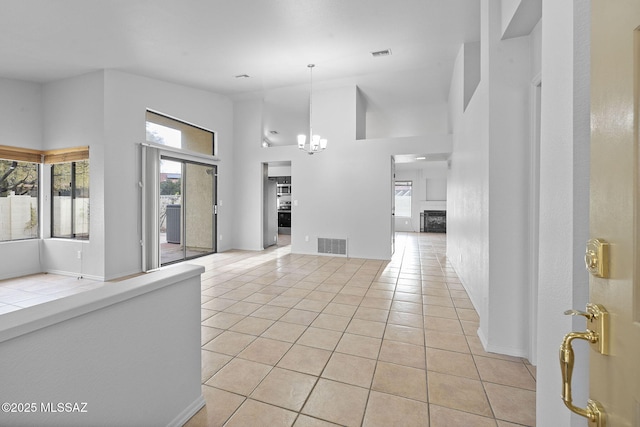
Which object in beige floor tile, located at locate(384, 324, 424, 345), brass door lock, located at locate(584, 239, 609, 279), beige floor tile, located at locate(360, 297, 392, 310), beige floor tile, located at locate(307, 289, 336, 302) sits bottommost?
beige floor tile, located at locate(384, 324, 424, 345)

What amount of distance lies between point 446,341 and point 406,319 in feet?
1.64

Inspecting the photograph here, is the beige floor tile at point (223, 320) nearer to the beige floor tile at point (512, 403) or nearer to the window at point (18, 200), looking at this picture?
the beige floor tile at point (512, 403)

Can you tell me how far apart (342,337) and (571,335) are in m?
2.06

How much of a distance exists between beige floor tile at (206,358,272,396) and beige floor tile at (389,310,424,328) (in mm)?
1422

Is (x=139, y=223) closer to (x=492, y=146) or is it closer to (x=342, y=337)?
(x=342, y=337)

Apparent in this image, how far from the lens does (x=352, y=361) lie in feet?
6.94

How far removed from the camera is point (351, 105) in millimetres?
5895

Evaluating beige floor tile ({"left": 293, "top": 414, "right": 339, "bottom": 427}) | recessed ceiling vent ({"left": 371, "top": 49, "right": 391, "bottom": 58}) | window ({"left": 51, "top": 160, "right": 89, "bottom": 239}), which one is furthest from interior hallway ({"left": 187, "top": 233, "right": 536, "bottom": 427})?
recessed ceiling vent ({"left": 371, "top": 49, "right": 391, "bottom": 58})

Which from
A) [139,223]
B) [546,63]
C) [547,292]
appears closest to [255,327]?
[547,292]

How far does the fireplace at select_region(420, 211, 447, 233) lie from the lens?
429 inches

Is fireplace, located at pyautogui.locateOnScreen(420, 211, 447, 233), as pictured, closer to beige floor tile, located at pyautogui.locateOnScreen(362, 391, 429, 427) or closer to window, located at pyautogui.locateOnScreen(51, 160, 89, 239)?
beige floor tile, located at pyautogui.locateOnScreen(362, 391, 429, 427)

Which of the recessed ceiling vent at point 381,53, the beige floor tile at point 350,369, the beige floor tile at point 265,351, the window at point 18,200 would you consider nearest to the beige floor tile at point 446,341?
the beige floor tile at point 350,369

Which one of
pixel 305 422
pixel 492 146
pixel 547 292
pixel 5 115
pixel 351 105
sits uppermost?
pixel 351 105

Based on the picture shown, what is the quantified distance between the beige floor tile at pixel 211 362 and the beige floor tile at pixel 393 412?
3.61 feet
